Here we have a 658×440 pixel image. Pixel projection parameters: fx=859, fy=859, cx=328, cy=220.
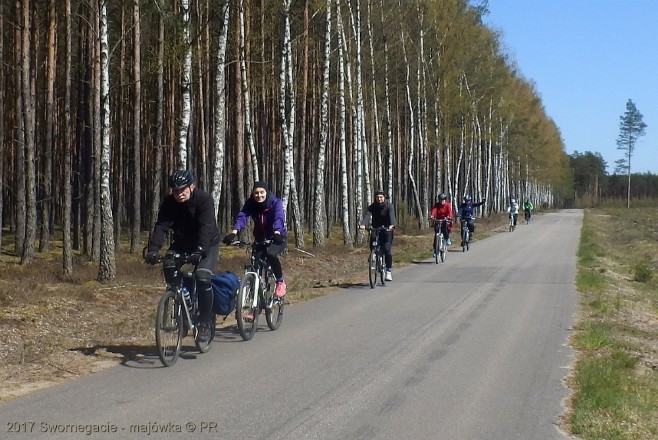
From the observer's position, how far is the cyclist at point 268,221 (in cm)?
1101

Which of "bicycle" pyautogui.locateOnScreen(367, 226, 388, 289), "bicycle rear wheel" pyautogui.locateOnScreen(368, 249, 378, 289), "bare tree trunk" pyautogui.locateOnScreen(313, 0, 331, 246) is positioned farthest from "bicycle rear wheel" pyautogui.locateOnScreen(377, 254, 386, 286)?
"bare tree trunk" pyautogui.locateOnScreen(313, 0, 331, 246)

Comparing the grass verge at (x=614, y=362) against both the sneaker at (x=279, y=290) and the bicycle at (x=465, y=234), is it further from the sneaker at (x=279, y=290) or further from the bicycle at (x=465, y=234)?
the bicycle at (x=465, y=234)

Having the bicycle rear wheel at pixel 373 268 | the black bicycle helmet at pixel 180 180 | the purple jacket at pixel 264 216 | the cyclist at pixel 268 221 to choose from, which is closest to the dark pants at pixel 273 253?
the cyclist at pixel 268 221

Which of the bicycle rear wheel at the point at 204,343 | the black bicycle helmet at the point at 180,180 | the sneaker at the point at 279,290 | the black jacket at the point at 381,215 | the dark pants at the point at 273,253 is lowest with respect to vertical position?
the bicycle rear wheel at the point at 204,343

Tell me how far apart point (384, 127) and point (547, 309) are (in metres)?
37.4

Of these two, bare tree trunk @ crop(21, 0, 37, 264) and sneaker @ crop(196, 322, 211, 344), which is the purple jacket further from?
bare tree trunk @ crop(21, 0, 37, 264)

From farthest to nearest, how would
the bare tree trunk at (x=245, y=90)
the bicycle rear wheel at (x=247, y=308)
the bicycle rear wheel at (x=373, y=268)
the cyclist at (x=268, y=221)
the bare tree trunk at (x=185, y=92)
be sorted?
the bare tree trunk at (x=245, y=90), the bare tree trunk at (x=185, y=92), the bicycle rear wheel at (x=373, y=268), the cyclist at (x=268, y=221), the bicycle rear wheel at (x=247, y=308)

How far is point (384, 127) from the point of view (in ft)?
167

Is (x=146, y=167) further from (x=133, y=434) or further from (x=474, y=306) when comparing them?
(x=133, y=434)

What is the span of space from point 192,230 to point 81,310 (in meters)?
4.48

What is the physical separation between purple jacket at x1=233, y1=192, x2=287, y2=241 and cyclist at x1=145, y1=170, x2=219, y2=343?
1.84 m

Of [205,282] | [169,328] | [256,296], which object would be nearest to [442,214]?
[256,296]

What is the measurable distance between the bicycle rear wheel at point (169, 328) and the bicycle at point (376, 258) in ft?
29.2

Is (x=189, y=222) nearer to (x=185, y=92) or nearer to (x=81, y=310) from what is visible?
(x=81, y=310)
